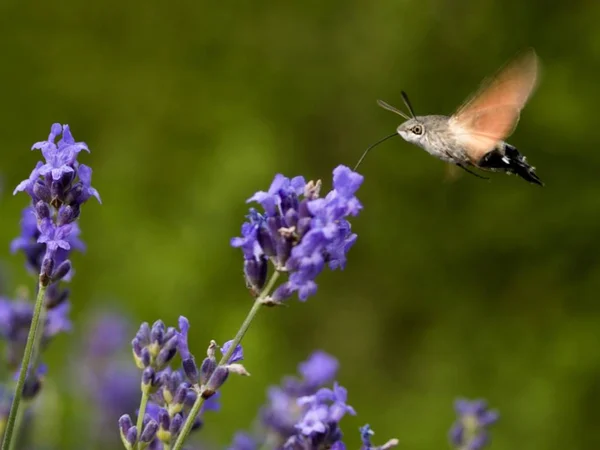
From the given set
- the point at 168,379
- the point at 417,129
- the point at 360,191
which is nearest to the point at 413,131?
the point at 417,129

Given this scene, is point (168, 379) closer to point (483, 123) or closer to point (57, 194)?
point (57, 194)

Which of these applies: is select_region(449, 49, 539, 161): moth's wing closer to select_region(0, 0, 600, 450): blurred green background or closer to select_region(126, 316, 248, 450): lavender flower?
select_region(126, 316, 248, 450): lavender flower

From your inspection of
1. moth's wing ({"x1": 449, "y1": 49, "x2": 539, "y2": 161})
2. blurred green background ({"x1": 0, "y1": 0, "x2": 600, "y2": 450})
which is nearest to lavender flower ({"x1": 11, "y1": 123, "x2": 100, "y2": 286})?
moth's wing ({"x1": 449, "y1": 49, "x2": 539, "y2": 161})

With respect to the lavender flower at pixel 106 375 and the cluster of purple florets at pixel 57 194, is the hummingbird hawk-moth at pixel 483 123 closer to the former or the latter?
the cluster of purple florets at pixel 57 194

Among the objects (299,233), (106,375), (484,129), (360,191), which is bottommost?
(299,233)

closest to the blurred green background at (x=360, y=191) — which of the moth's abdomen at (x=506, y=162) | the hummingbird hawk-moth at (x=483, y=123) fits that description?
the moth's abdomen at (x=506, y=162)

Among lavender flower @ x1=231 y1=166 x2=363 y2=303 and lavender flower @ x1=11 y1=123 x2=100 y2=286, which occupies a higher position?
lavender flower @ x1=11 y1=123 x2=100 y2=286
